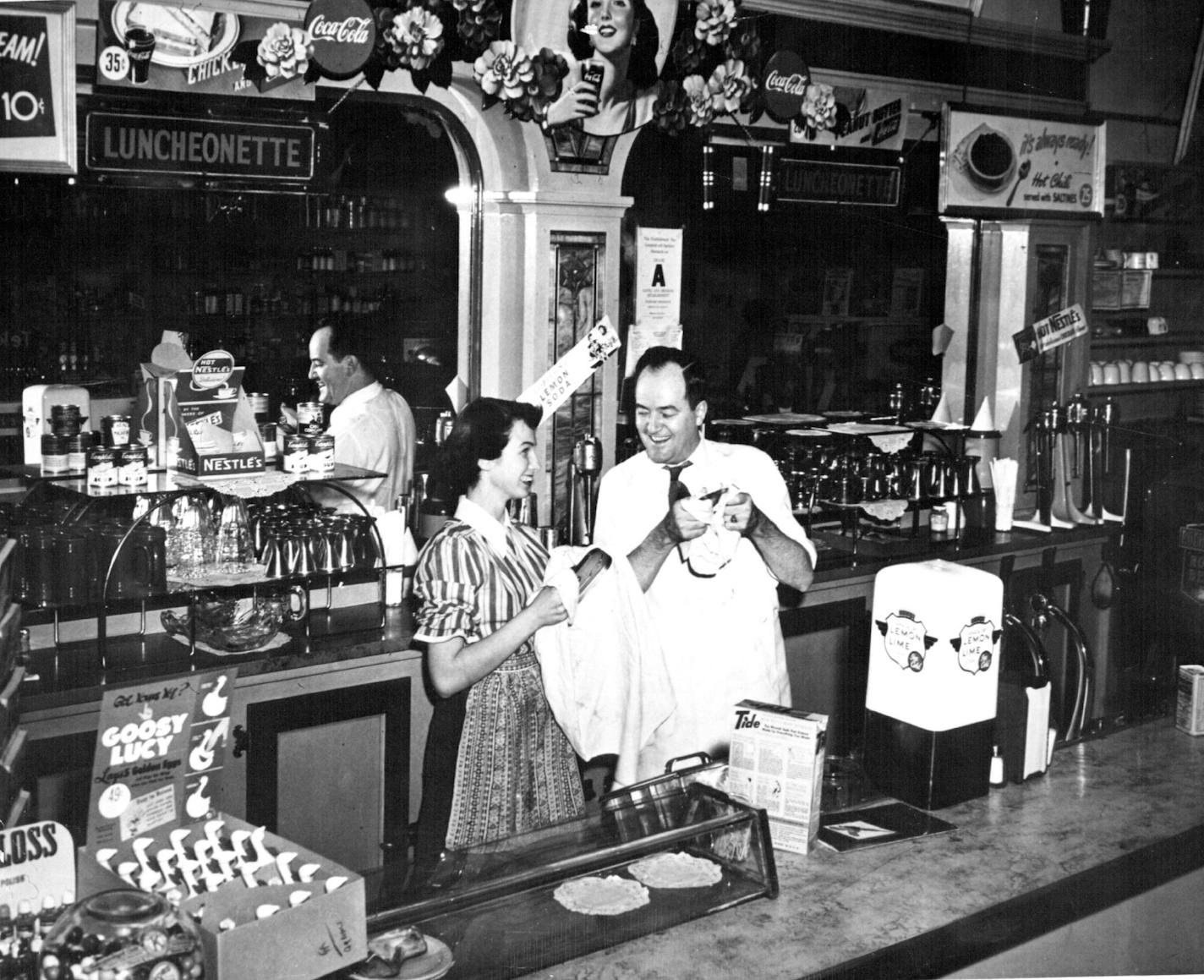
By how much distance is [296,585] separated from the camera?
149 inches

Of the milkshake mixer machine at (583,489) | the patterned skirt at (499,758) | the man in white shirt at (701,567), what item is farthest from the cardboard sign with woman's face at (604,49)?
the patterned skirt at (499,758)

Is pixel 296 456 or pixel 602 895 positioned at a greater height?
pixel 296 456

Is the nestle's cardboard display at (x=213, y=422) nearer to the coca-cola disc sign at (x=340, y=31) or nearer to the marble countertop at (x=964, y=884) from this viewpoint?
the coca-cola disc sign at (x=340, y=31)

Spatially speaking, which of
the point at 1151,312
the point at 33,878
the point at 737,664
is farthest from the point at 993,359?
the point at 33,878

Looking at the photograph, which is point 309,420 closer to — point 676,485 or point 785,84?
point 676,485

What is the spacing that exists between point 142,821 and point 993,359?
4753 mm

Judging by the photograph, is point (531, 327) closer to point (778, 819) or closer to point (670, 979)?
point (778, 819)

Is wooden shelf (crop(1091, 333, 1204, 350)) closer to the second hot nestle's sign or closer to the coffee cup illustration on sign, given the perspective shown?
the coffee cup illustration on sign

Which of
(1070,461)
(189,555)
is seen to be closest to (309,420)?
(189,555)

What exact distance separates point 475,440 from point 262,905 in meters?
1.45

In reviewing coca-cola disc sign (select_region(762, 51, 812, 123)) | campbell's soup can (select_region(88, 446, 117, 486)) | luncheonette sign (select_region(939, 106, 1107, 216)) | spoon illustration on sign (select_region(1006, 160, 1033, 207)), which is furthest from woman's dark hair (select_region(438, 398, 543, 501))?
spoon illustration on sign (select_region(1006, 160, 1033, 207))

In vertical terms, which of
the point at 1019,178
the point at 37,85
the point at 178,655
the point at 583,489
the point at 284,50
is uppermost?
the point at 284,50

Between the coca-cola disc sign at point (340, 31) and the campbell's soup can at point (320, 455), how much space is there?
109 cm

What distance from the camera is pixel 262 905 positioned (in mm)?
1860
